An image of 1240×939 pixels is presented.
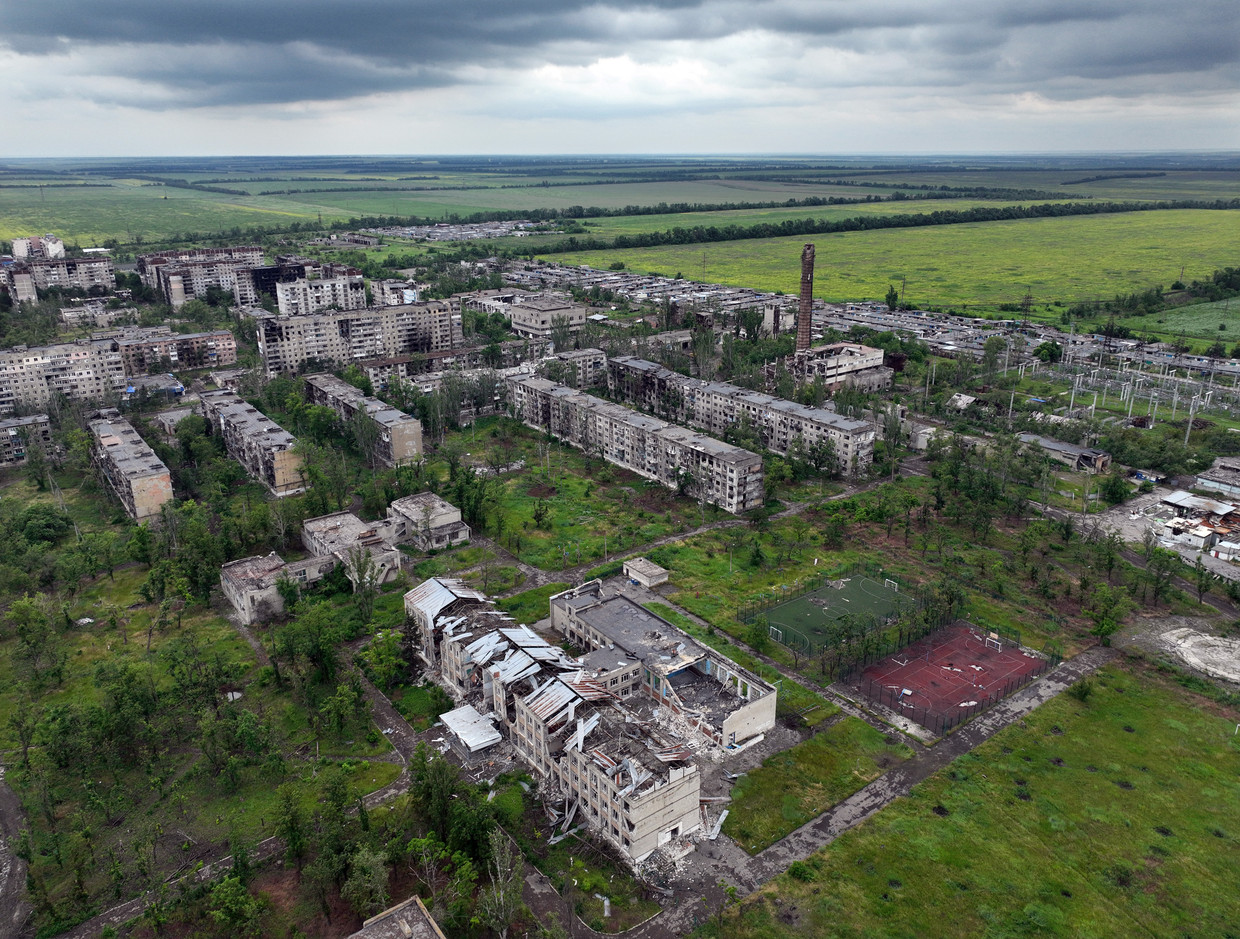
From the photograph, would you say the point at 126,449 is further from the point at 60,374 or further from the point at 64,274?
the point at 64,274

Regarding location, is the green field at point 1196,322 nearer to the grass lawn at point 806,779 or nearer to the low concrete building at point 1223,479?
the low concrete building at point 1223,479

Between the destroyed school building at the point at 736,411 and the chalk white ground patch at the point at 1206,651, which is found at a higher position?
the destroyed school building at the point at 736,411

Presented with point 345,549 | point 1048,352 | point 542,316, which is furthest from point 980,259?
point 345,549

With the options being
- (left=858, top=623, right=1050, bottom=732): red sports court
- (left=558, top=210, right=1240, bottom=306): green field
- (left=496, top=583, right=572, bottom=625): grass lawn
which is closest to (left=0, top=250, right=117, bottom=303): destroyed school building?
(left=558, top=210, right=1240, bottom=306): green field

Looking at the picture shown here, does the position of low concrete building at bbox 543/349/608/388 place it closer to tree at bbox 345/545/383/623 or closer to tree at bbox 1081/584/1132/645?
tree at bbox 345/545/383/623

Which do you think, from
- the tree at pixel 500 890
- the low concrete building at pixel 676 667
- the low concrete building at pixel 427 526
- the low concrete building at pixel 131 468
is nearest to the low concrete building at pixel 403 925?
the tree at pixel 500 890
